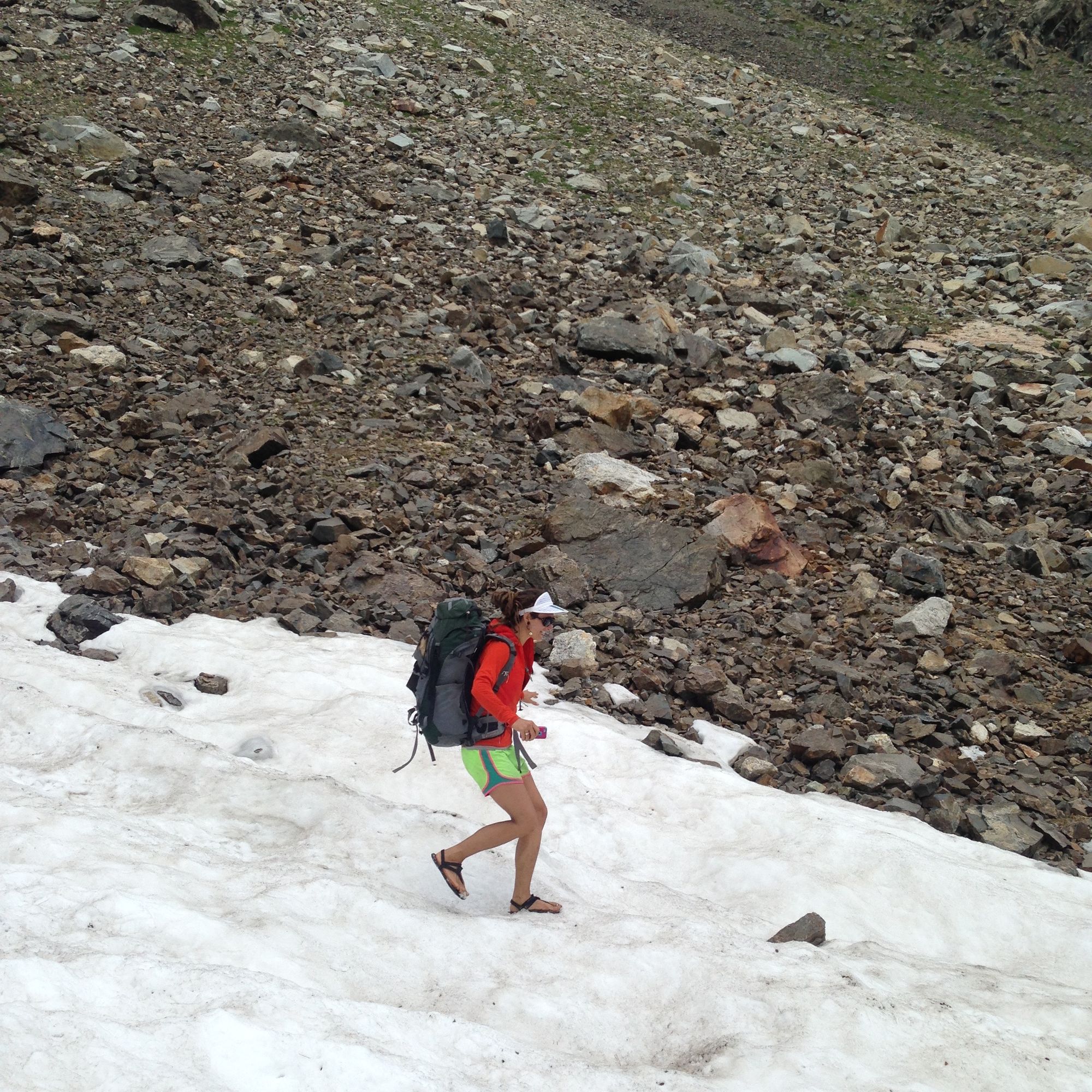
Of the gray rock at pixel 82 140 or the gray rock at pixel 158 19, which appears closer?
the gray rock at pixel 82 140

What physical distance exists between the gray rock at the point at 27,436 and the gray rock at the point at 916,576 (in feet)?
28.8

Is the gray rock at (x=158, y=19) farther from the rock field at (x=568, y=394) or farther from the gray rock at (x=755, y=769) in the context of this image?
the gray rock at (x=755, y=769)

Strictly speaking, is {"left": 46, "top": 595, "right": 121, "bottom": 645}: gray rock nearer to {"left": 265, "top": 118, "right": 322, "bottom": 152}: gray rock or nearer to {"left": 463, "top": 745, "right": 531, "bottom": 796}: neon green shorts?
{"left": 463, "top": 745, "right": 531, "bottom": 796}: neon green shorts

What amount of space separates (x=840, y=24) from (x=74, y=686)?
38.2 metres

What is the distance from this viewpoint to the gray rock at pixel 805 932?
556 cm

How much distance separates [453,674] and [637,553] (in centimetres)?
530

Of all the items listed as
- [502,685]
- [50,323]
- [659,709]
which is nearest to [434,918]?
[502,685]

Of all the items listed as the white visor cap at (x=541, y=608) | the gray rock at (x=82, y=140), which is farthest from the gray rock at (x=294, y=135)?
the white visor cap at (x=541, y=608)

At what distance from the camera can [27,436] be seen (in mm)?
10266

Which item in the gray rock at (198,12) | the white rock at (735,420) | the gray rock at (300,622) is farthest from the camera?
the gray rock at (198,12)

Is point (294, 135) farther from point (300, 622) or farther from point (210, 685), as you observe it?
point (210, 685)

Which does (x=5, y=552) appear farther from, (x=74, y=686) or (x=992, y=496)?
(x=992, y=496)

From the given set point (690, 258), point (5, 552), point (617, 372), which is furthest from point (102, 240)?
point (690, 258)

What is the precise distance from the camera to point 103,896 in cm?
448
